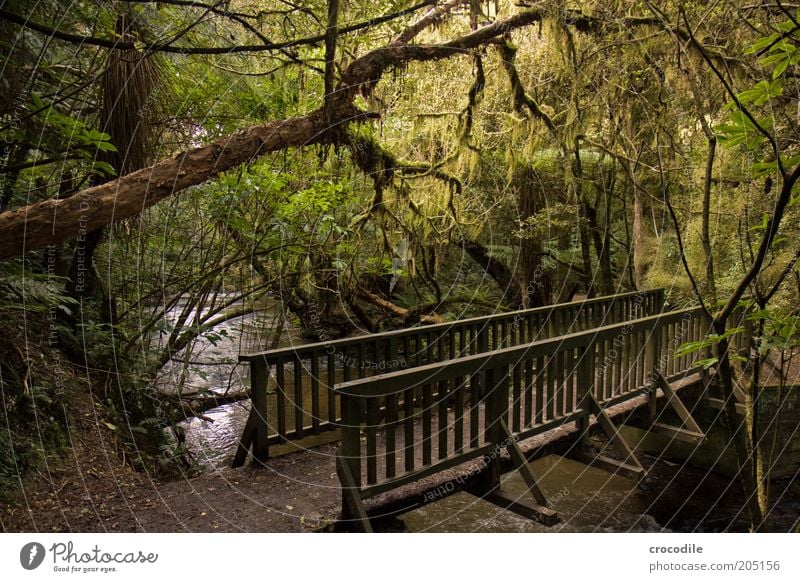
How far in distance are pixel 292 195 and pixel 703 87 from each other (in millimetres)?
4395

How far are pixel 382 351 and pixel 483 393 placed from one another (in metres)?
1.39

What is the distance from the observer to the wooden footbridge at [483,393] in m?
2.90

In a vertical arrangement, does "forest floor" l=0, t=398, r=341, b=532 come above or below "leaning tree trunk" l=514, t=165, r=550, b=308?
below

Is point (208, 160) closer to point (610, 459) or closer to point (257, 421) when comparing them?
point (257, 421)

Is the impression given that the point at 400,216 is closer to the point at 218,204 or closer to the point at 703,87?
the point at 218,204

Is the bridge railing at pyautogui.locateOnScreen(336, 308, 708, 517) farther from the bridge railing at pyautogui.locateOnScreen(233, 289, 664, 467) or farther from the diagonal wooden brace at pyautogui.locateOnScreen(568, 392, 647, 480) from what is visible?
the bridge railing at pyautogui.locateOnScreen(233, 289, 664, 467)

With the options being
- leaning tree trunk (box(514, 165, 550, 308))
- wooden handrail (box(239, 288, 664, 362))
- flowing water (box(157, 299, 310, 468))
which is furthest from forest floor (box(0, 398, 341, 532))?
leaning tree trunk (box(514, 165, 550, 308))

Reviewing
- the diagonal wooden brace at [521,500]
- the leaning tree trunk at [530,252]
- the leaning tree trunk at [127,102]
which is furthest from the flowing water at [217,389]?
the leaning tree trunk at [530,252]

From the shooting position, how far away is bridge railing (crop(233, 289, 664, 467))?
3.66 meters

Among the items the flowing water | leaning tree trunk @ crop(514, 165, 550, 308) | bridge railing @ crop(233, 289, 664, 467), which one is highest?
leaning tree trunk @ crop(514, 165, 550, 308)

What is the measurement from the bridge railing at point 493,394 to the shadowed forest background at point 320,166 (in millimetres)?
954

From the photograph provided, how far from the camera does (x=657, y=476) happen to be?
242 inches

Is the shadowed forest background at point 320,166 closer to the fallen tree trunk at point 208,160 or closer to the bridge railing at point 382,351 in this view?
the fallen tree trunk at point 208,160
